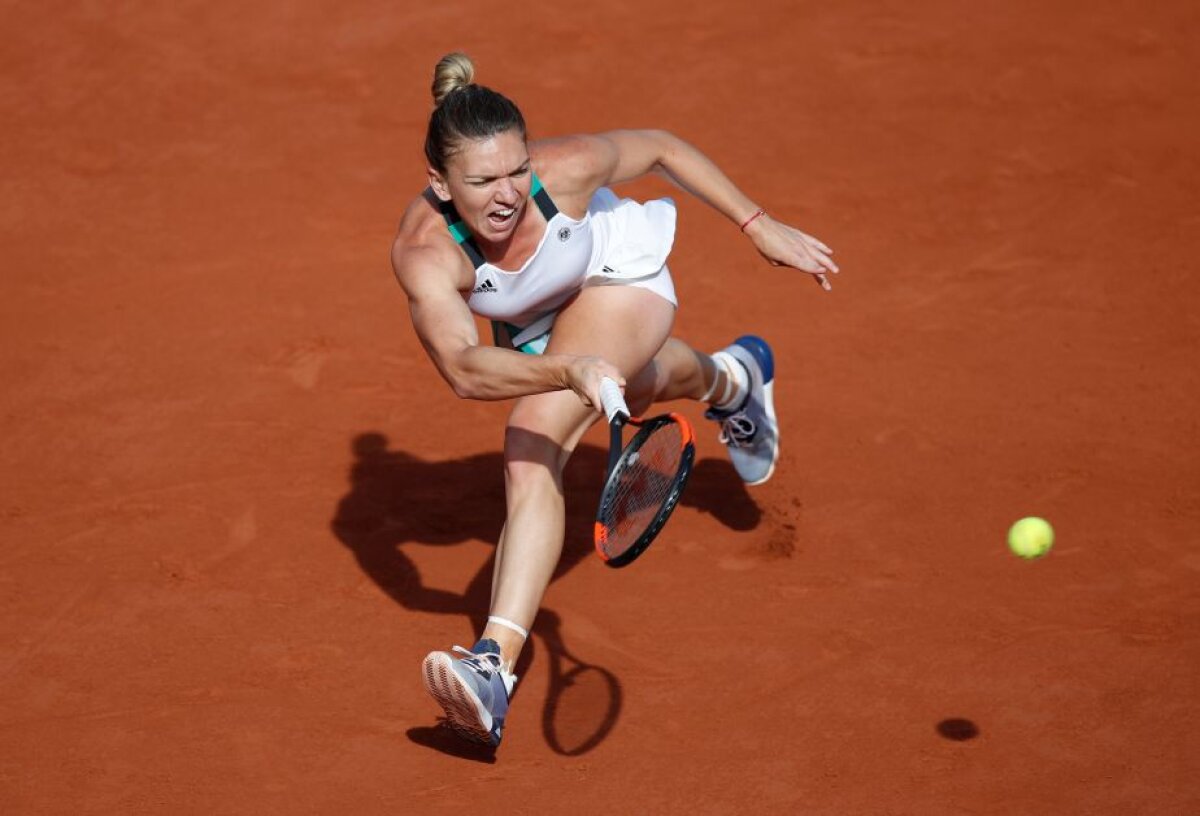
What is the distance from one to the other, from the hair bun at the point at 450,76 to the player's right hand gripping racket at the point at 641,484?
1022mm

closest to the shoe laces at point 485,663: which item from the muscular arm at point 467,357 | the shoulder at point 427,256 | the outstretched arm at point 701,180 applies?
the muscular arm at point 467,357

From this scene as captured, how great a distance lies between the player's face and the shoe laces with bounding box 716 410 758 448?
159 centimetres

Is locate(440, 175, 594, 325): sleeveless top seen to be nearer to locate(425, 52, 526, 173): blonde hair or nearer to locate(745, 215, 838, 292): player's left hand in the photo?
locate(425, 52, 526, 173): blonde hair

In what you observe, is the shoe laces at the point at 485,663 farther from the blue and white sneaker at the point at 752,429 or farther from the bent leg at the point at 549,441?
the blue and white sneaker at the point at 752,429

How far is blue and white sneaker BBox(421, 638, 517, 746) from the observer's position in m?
4.09

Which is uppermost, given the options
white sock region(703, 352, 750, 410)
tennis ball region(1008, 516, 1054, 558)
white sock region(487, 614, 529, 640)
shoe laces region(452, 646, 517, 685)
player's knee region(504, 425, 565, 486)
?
white sock region(703, 352, 750, 410)

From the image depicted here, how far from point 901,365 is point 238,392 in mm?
2685

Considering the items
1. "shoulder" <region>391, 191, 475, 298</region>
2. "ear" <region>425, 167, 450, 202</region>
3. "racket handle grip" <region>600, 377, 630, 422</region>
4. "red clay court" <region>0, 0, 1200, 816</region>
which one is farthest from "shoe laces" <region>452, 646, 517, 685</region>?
"ear" <region>425, 167, 450, 202</region>

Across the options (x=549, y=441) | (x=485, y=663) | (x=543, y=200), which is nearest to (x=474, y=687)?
(x=485, y=663)

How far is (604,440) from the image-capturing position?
6320mm

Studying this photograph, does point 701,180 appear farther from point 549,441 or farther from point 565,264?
point 549,441

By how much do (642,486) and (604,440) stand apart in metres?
1.72

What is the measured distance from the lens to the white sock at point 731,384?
5.61 meters

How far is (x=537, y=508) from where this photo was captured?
4500mm
